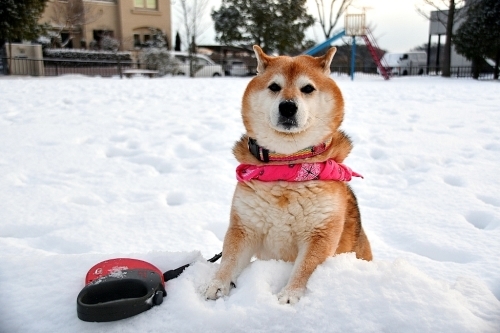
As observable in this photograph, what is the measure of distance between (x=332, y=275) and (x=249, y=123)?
3.05 ft

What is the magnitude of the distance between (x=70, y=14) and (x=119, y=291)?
29180mm

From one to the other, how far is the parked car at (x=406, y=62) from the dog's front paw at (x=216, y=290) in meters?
28.3

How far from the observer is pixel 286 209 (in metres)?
1.85

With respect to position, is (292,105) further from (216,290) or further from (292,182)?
(216,290)

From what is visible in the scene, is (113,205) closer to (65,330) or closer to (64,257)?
(64,257)

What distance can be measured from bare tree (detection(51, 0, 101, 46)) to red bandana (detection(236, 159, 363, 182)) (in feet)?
91.6

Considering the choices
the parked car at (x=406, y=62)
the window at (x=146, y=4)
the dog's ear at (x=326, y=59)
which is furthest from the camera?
the window at (x=146, y=4)

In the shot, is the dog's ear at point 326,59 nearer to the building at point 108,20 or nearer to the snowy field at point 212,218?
the snowy field at point 212,218

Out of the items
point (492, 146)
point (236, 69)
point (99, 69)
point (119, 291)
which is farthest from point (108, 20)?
point (119, 291)

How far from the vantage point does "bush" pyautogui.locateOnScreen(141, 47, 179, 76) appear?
917 inches

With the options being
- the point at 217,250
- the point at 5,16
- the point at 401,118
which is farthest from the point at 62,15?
the point at 217,250

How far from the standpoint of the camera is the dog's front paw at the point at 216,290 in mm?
1654

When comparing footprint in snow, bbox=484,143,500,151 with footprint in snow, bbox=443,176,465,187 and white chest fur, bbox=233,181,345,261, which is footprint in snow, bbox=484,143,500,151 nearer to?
footprint in snow, bbox=443,176,465,187

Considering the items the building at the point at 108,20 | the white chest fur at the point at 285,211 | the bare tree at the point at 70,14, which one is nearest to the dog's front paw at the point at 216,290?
the white chest fur at the point at 285,211
